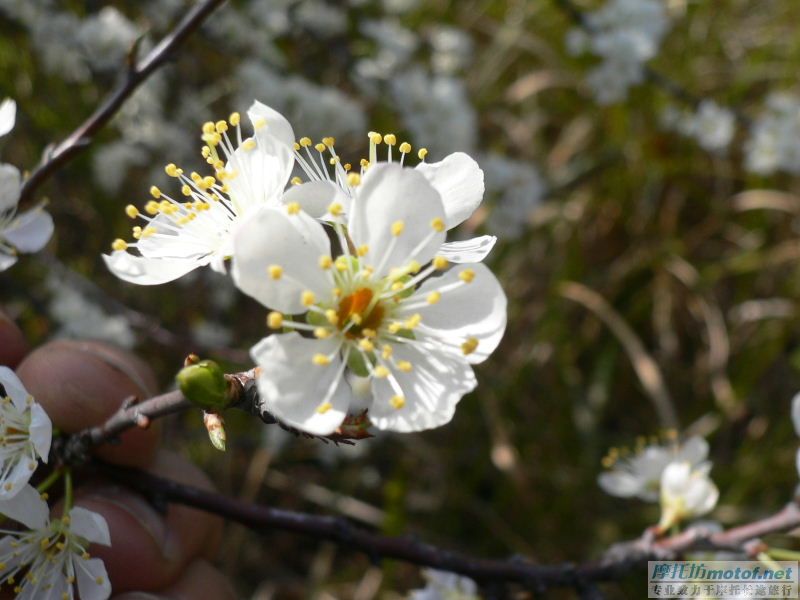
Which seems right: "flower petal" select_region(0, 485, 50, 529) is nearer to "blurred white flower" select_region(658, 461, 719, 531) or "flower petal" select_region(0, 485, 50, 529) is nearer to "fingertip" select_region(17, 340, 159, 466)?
"fingertip" select_region(17, 340, 159, 466)

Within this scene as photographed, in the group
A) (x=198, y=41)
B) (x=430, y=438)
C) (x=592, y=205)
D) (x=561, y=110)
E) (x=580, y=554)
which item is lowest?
(x=580, y=554)

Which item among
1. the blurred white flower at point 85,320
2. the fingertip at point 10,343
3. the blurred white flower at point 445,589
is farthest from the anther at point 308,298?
the blurred white flower at point 85,320

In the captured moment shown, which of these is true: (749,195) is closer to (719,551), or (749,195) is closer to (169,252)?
(719,551)

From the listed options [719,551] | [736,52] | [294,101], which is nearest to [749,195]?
[736,52]

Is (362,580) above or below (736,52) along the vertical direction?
below

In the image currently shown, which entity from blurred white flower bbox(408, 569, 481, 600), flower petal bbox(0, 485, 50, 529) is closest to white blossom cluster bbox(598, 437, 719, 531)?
blurred white flower bbox(408, 569, 481, 600)

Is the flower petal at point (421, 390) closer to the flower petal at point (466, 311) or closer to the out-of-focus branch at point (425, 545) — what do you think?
the flower petal at point (466, 311)
